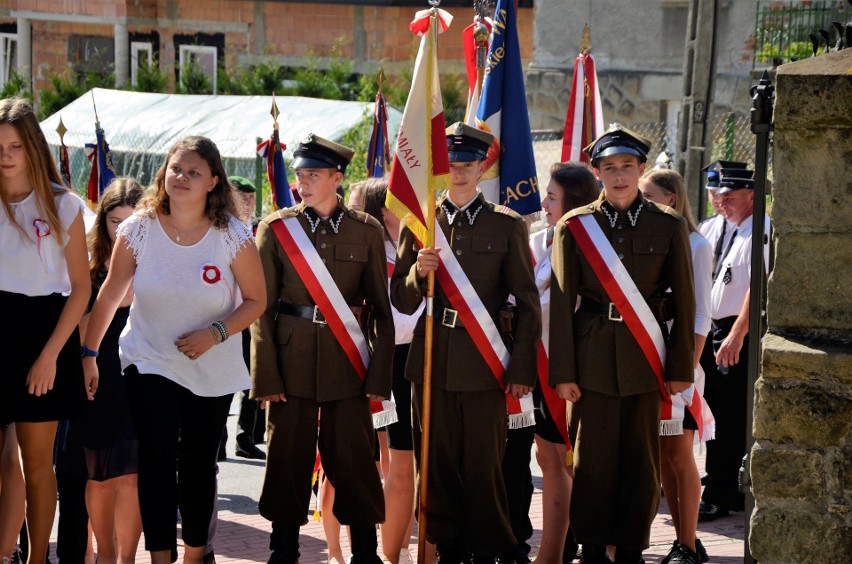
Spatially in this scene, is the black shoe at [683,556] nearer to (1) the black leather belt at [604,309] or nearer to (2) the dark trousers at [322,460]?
(1) the black leather belt at [604,309]

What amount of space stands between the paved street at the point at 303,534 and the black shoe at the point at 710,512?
0.03m

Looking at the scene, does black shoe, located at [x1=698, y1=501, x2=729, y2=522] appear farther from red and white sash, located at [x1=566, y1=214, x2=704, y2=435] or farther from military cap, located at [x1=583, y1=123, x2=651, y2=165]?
military cap, located at [x1=583, y1=123, x2=651, y2=165]

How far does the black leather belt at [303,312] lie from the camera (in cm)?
603

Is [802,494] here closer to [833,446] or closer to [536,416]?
[833,446]

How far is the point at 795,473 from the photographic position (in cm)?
407

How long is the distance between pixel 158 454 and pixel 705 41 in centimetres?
712

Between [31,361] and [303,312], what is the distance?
1218 mm

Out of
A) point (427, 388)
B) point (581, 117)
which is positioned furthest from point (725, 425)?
point (427, 388)

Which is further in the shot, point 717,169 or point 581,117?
point 581,117

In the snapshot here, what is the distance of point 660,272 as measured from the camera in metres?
6.01

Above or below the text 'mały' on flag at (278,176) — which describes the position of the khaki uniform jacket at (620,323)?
below

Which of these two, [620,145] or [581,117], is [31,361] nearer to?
[620,145]

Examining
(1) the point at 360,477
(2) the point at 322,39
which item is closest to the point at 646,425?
(1) the point at 360,477

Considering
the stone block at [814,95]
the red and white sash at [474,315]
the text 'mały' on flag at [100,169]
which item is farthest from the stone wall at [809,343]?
the text 'mały' on flag at [100,169]
